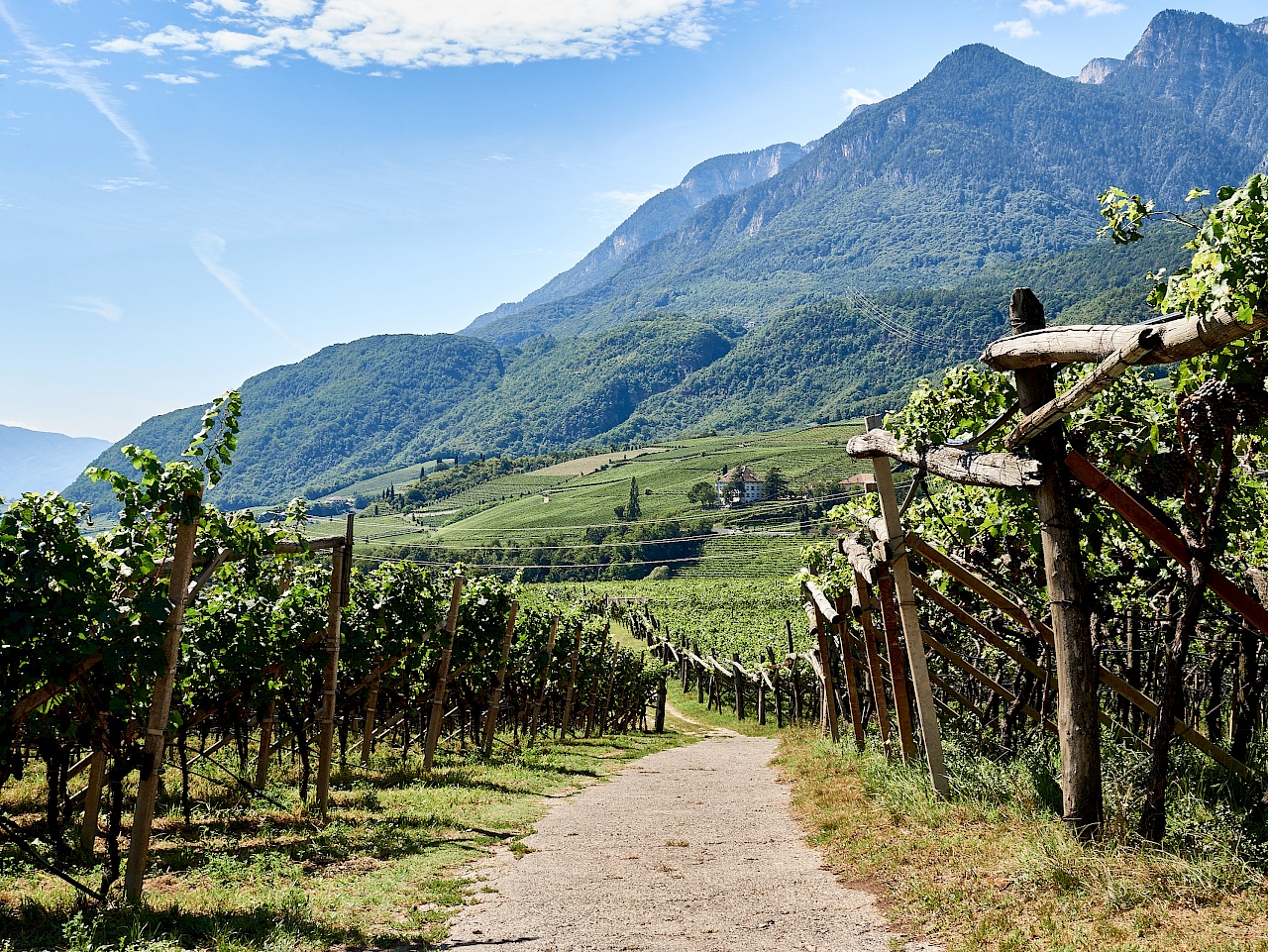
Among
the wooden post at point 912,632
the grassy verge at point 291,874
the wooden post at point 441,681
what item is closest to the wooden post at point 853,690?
the wooden post at point 912,632

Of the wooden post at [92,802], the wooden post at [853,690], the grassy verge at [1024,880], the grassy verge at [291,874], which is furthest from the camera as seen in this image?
the wooden post at [853,690]

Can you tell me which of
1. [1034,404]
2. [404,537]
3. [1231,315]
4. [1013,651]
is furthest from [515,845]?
[404,537]

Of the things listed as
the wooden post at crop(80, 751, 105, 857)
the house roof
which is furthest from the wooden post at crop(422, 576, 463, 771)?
the house roof

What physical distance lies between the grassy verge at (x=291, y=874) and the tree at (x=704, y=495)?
87948 mm

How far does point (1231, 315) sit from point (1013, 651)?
488cm

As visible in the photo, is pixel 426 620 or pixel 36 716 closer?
pixel 36 716

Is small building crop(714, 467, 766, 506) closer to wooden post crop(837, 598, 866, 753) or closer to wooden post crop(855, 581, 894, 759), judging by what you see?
wooden post crop(837, 598, 866, 753)

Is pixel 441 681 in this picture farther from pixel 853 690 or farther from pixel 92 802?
pixel 92 802

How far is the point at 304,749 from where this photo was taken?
935cm

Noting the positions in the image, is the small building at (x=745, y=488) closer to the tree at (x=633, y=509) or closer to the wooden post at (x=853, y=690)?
the tree at (x=633, y=509)

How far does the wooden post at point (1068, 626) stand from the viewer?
543 cm

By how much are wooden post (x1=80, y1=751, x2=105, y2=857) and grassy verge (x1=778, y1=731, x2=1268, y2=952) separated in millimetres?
5487

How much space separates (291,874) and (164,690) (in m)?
1.70

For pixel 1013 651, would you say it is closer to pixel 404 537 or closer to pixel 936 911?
pixel 936 911
